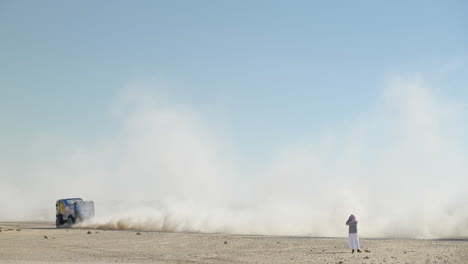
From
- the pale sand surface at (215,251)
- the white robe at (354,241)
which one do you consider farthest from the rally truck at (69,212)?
the white robe at (354,241)

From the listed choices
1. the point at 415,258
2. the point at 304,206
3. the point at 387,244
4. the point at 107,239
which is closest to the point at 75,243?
the point at 107,239

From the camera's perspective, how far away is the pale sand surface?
1403 inches

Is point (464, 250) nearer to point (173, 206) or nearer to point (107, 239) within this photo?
point (107, 239)

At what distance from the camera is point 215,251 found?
4219 centimetres

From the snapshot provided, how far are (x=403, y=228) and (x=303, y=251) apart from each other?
2996cm

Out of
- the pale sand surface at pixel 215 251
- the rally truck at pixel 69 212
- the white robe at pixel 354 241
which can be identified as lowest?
the pale sand surface at pixel 215 251

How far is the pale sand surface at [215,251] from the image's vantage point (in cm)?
3562

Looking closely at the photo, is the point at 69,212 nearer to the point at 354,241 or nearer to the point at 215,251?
the point at 215,251

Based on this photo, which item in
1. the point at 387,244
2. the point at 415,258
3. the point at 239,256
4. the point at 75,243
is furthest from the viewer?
the point at 75,243

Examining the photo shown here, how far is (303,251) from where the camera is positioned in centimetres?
4109

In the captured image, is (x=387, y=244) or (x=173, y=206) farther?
(x=173, y=206)

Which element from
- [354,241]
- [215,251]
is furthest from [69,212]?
[354,241]

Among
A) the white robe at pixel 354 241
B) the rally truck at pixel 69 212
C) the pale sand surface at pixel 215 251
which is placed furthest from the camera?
the rally truck at pixel 69 212

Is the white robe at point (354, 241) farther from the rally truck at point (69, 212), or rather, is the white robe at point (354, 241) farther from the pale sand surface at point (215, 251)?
the rally truck at point (69, 212)
